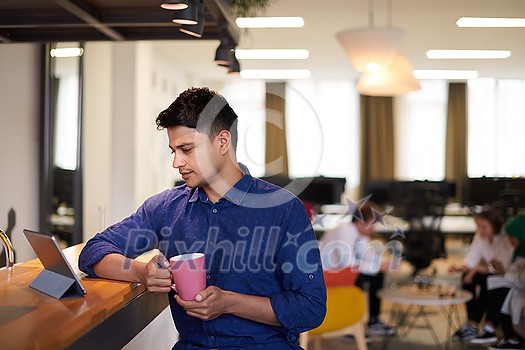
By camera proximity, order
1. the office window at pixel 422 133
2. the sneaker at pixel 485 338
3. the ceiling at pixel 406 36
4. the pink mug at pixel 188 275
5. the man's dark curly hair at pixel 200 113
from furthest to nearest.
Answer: the office window at pixel 422 133 < the ceiling at pixel 406 36 < the sneaker at pixel 485 338 < the man's dark curly hair at pixel 200 113 < the pink mug at pixel 188 275

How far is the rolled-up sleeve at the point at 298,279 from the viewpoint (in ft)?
5.86

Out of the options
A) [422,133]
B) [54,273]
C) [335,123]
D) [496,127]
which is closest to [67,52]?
[54,273]

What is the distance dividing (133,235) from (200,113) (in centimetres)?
47

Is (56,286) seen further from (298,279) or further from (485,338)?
(485,338)

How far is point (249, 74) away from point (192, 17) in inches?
341

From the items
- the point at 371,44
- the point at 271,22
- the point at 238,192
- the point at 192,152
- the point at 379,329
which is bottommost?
the point at 379,329

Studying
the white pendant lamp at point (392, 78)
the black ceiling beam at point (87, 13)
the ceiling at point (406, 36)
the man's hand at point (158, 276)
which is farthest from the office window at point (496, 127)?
the man's hand at point (158, 276)

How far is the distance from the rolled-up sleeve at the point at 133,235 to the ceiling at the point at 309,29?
33.4 inches

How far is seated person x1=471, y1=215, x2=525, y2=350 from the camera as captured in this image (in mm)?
5117

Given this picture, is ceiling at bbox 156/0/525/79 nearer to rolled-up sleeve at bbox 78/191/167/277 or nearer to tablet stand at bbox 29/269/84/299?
rolled-up sleeve at bbox 78/191/167/277

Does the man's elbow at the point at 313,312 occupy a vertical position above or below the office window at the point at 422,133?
below

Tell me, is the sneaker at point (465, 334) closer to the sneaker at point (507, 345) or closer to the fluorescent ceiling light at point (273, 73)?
the sneaker at point (507, 345)

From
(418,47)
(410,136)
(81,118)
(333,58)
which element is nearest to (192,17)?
(81,118)

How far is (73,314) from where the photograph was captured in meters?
1.59
